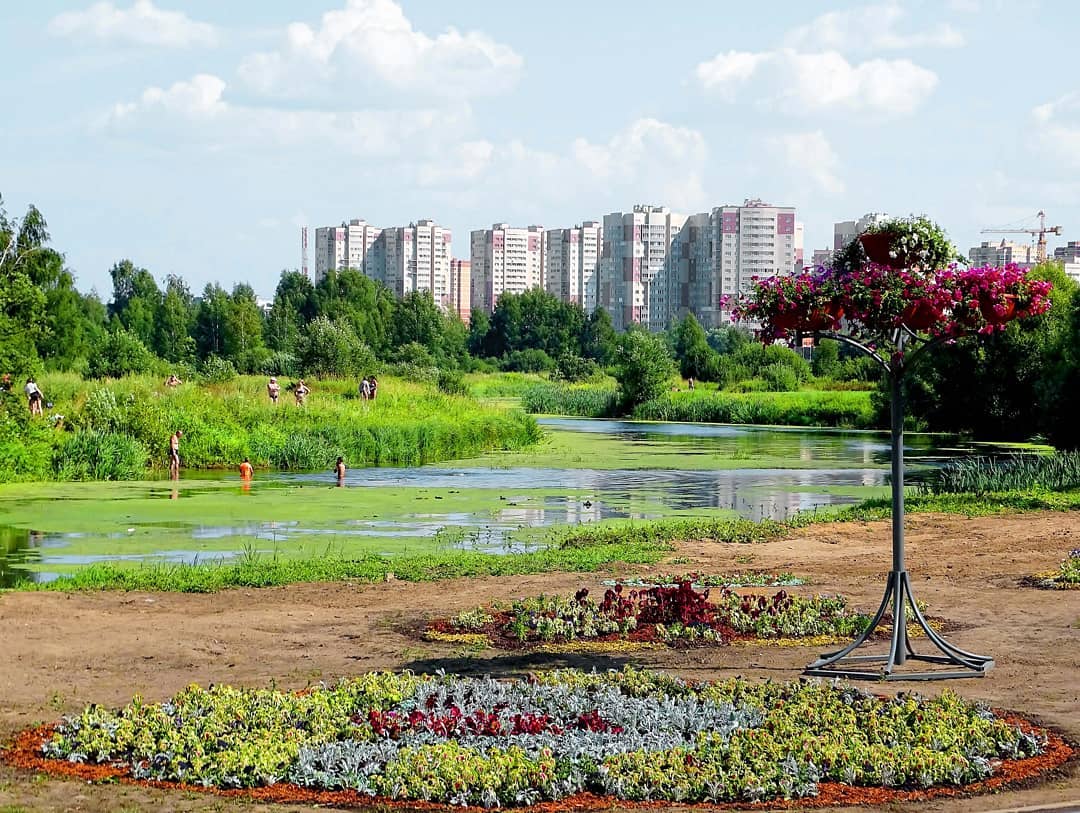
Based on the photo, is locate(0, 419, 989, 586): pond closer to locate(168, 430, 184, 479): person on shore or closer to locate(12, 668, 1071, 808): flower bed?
locate(168, 430, 184, 479): person on shore

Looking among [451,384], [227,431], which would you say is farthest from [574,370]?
[227,431]

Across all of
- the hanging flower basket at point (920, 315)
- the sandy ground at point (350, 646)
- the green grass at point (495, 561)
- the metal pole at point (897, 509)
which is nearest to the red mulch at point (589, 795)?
the sandy ground at point (350, 646)

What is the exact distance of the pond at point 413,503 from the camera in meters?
18.4

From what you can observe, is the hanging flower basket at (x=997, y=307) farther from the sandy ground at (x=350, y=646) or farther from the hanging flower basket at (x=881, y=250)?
the sandy ground at (x=350, y=646)

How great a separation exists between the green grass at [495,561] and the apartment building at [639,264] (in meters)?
150

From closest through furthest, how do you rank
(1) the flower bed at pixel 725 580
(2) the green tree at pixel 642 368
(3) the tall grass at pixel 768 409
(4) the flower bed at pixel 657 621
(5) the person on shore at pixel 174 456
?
1. (4) the flower bed at pixel 657 621
2. (1) the flower bed at pixel 725 580
3. (5) the person on shore at pixel 174 456
4. (3) the tall grass at pixel 768 409
5. (2) the green tree at pixel 642 368

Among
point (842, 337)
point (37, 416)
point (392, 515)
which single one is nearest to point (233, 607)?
point (842, 337)

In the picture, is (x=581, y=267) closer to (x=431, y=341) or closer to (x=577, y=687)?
(x=431, y=341)

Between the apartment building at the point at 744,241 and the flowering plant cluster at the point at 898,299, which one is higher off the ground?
the apartment building at the point at 744,241

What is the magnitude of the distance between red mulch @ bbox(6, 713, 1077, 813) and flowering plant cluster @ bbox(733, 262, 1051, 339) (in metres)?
3.19

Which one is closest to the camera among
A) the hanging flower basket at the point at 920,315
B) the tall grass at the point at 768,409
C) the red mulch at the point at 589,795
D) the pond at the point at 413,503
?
the red mulch at the point at 589,795

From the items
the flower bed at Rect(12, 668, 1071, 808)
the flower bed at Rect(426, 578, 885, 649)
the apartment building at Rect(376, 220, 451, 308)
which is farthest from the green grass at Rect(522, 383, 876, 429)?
the apartment building at Rect(376, 220, 451, 308)

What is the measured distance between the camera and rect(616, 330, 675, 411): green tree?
66938 mm

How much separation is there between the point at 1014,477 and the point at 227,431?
2021 cm
